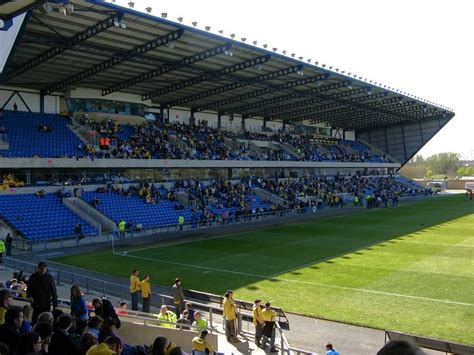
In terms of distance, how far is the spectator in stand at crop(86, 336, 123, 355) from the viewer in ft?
18.4

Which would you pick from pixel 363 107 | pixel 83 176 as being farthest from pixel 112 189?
pixel 363 107

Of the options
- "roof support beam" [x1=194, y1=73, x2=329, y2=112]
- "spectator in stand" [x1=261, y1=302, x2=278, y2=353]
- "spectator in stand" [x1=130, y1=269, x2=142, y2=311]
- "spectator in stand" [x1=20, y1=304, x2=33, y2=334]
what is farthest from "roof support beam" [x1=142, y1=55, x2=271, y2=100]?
"spectator in stand" [x1=20, y1=304, x2=33, y2=334]

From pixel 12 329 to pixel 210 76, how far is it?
1427 inches

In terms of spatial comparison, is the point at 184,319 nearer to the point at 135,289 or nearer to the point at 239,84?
the point at 135,289

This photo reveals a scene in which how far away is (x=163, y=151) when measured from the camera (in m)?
→ 45.0

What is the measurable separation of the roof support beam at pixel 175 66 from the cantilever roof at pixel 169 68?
0.07 meters

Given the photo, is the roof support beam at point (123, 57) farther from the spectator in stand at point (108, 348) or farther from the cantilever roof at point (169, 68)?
the spectator in stand at point (108, 348)

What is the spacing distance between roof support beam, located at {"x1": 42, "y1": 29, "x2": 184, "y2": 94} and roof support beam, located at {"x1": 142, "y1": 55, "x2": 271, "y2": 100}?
344 inches

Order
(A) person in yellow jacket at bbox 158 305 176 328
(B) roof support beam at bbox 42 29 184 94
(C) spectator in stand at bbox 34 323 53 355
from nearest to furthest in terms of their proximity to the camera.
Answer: (C) spectator in stand at bbox 34 323 53 355, (A) person in yellow jacket at bbox 158 305 176 328, (B) roof support beam at bbox 42 29 184 94

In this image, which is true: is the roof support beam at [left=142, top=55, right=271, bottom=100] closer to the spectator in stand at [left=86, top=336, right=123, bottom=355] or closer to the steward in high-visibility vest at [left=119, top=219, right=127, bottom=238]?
the steward in high-visibility vest at [left=119, top=219, right=127, bottom=238]

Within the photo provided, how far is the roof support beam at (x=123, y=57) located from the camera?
31259mm

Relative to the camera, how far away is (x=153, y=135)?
156ft

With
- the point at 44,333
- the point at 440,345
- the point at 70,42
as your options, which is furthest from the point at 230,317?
the point at 70,42

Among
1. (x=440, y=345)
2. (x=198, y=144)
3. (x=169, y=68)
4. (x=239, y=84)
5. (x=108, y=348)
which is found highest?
(x=239, y=84)
